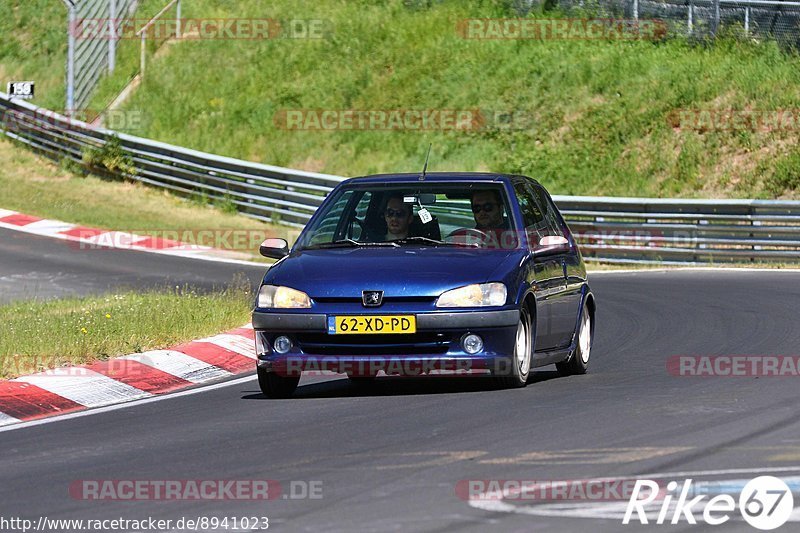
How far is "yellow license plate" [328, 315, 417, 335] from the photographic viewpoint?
31.2ft

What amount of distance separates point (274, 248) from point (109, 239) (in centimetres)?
1629

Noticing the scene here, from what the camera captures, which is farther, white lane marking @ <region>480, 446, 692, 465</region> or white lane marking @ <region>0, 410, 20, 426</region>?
white lane marking @ <region>0, 410, 20, 426</region>

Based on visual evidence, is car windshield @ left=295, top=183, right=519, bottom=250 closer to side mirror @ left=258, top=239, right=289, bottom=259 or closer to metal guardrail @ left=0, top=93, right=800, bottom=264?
side mirror @ left=258, top=239, right=289, bottom=259

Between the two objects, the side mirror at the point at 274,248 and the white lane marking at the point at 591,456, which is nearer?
the white lane marking at the point at 591,456

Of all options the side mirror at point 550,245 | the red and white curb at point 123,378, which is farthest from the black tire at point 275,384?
the side mirror at point 550,245

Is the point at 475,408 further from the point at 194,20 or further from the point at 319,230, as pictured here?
the point at 194,20

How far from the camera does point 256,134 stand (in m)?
34.8

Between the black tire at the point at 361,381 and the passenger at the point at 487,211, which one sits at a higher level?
the passenger at the point at 487,211

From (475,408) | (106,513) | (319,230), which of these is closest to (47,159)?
(319,230)

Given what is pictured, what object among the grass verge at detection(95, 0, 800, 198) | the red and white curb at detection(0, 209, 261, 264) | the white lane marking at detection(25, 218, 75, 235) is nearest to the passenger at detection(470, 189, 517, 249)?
the red and white curb at detection(0, 209, 261, 264)

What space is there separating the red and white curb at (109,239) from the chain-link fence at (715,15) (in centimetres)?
1244

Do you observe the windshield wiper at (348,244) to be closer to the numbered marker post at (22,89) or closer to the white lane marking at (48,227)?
the white lane marking at (48,227)

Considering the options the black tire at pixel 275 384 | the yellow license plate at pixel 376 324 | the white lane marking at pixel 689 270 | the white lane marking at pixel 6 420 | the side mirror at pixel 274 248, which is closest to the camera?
the white lane marking at pixel 6 420

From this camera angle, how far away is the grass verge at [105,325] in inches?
447
